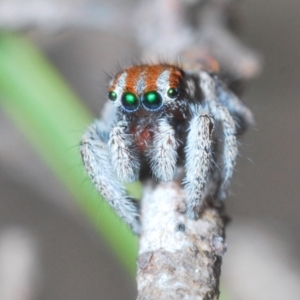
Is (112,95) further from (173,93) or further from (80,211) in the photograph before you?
(80,211)

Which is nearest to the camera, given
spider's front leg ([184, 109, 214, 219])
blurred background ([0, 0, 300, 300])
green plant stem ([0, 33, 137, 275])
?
spider's front leg ([184, 109, 214, 219])

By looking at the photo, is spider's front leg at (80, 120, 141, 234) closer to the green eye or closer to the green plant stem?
the green eye

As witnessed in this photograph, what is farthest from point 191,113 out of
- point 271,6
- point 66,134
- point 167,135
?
point 271,6

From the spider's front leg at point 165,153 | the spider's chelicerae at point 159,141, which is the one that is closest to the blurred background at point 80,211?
the spider's chelicerae at point 159,141

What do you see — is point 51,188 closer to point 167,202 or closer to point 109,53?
point 109,53

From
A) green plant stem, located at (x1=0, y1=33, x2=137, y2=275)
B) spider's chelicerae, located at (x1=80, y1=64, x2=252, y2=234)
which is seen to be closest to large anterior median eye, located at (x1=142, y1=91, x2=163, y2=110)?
spider's chelicerae, located at (x1=80, y1=64, x2=252, y2=234)

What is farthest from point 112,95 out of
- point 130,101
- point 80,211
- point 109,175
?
point 80,211

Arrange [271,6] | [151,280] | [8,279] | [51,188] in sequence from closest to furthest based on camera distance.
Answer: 1. [151,280]
2. [8,279]
3. [51,188]
4. [271,6]
